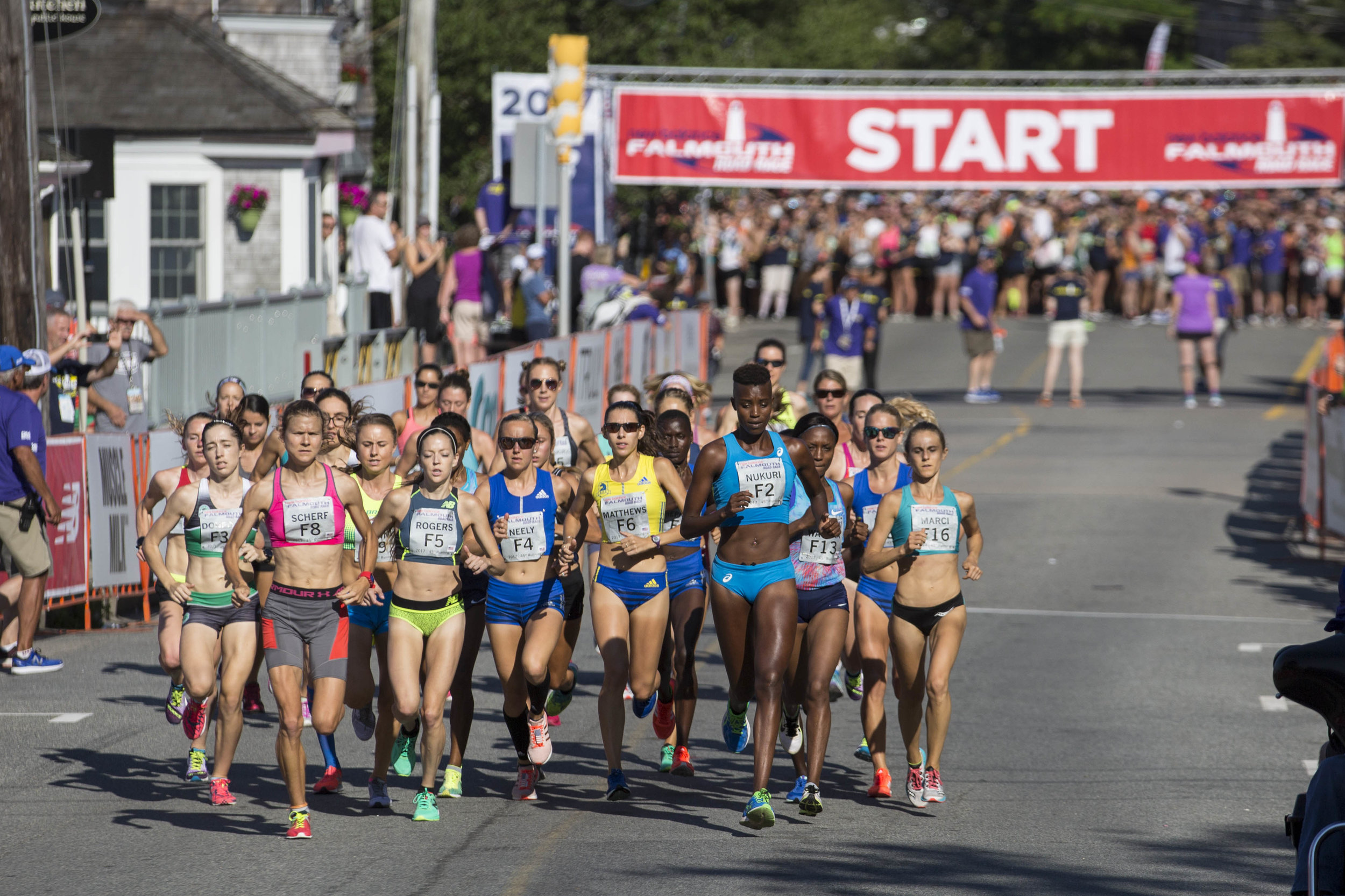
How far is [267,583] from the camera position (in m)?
8.52

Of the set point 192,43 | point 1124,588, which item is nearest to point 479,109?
point 192,43

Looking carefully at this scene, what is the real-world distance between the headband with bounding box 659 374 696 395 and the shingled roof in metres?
14.6

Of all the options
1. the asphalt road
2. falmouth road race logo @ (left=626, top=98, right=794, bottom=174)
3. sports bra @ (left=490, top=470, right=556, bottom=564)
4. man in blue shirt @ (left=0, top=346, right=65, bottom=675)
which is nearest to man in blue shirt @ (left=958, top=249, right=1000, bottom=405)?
falmouth road race logo @ (left=626, top=98, right=794, bottom=174)

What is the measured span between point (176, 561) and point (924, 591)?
365 cm

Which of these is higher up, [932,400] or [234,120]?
[234,120]

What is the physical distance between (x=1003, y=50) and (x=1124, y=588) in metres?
73.0

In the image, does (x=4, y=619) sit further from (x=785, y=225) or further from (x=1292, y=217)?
(x=1292, y=217)

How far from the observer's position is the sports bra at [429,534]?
8.35 m

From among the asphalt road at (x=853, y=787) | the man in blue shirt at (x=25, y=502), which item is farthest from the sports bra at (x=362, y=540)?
the man in blue shirt at (x=25, y=502)

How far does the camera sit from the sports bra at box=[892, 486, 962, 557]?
876cm

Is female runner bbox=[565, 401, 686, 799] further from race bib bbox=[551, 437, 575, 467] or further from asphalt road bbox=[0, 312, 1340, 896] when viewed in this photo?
race bib bbox=[551, 437, 575, 467]

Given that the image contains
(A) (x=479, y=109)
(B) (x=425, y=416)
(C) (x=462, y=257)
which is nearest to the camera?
(B) (x=425, y=416)

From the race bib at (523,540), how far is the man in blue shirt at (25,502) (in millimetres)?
4149

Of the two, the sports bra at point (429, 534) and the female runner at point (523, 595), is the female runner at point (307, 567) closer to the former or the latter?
the sports bra at point (429, 534)
